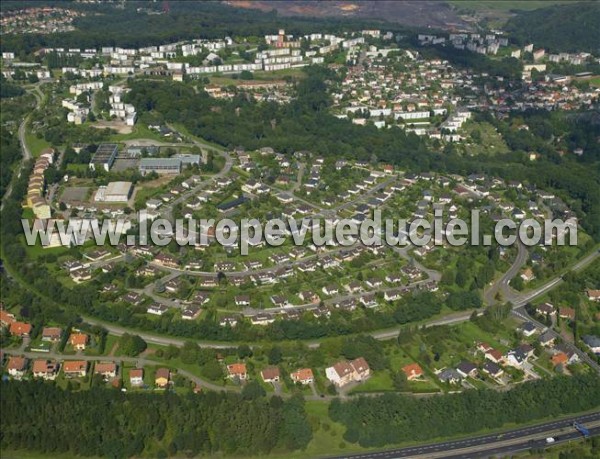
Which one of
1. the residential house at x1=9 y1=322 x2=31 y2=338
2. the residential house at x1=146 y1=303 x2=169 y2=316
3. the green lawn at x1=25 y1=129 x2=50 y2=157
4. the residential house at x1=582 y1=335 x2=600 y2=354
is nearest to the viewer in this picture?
the residential house at x1=9 y1=322 x2=31 y2=338

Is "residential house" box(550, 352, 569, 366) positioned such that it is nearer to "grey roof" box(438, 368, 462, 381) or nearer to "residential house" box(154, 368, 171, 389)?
"grey roof" box(438, 368, 462, 381)

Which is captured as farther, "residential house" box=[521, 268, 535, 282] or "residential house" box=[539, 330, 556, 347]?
"residential house" box=[521, 268, 535, 282]

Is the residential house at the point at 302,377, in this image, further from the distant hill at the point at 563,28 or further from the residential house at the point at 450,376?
the distant hill at the point at 563,28

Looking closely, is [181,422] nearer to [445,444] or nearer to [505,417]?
[445,444]

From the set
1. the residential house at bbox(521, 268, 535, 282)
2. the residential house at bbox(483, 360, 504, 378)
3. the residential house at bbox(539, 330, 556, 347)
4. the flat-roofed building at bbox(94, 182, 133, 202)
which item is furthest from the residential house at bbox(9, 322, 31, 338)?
the residential house at bbox(521, 268, 535, 282)

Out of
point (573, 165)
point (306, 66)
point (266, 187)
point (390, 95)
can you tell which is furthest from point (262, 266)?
point (306, 66)

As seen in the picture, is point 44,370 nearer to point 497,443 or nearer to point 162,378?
point 162,378

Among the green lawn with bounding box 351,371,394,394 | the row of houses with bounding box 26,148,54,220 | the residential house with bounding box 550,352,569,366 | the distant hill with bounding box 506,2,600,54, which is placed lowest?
the green lawn with bounding box 351,371,394,394
